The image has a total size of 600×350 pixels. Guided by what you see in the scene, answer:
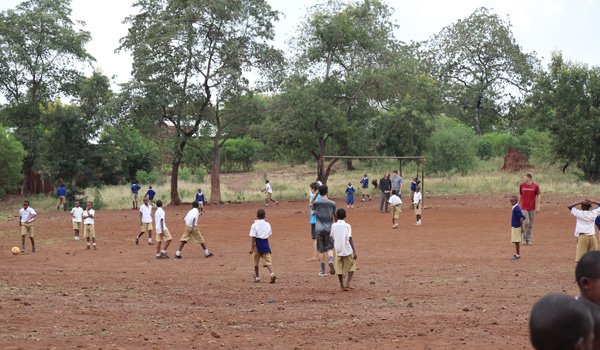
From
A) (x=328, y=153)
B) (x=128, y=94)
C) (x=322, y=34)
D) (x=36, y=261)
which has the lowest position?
(x=36, y=261)

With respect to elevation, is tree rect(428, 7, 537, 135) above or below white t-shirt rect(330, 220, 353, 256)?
above

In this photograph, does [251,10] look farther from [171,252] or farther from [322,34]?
[171,252]

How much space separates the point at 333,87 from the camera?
143ft

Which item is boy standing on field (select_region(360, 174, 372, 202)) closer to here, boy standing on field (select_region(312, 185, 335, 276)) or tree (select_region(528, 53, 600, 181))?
tree (select_region(528, 53, 600, 181))

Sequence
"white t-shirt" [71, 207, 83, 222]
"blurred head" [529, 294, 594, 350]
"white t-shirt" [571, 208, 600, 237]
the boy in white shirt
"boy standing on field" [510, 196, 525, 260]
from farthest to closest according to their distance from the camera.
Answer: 1. the boy in white shirt
2. "white t-shirt" [71, 207, 83, 222]
3. "boy standing on field" [510, 196, 525, 260]
4. "white t-shirt" [571, 208, 600, 237]
5. "blurred head" [529, 294, 594, 350]

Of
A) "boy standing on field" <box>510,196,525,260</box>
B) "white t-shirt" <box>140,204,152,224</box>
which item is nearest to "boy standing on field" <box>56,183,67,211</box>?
"white t-shirt" <box>140,204,152,224</box>

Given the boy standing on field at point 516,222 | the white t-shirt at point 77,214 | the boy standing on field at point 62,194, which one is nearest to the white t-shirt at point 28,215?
the white t-shirt at point 77,214

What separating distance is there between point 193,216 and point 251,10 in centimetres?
2566

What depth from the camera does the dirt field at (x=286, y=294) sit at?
33.1ft

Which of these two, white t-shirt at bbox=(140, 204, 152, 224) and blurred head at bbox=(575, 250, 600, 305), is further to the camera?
white t-shirt at bbox=(140, 204, 152, 224)

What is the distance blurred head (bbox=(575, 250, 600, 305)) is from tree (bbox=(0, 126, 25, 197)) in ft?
164

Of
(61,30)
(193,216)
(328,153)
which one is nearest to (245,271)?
(193,216)

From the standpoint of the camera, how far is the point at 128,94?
4078cm

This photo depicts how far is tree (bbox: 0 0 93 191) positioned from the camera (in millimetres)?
54125
